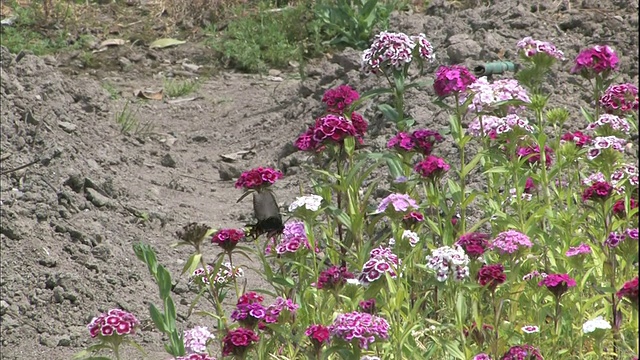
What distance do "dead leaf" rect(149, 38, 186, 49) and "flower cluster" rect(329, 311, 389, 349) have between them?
22.8 feet

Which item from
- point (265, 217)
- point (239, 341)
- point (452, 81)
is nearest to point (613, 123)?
point (452, 81)

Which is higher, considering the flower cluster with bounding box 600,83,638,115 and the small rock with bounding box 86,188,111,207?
the flower cluster with bounding box 600,83,638,115

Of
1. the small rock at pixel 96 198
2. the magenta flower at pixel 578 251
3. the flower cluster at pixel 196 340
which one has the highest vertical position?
the magenta flower at pixel 578 251

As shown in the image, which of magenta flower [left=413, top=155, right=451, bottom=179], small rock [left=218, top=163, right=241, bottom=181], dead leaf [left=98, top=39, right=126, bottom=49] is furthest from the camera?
dead leaf [left=98, top=39, right=126, bottom=49]

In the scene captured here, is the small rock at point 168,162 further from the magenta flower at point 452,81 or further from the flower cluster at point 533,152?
the magenta flower at point 452,81

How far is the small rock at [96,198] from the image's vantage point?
20.4 ft

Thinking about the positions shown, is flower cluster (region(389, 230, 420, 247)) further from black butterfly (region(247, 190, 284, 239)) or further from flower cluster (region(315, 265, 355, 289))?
black butterfly (region(247, 190, 284, 239))

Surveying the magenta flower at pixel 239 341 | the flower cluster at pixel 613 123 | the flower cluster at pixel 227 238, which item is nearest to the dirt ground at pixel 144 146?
the flower cluster at pixel 227 238

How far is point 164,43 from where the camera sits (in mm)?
9812

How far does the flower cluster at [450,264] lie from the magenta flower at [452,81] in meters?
0.86

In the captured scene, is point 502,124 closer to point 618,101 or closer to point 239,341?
point 618,101

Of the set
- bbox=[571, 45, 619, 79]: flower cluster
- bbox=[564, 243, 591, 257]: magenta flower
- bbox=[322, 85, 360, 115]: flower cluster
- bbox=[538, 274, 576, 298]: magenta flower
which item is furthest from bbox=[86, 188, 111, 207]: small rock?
bbox=[538, 274, 576, 298]: magenta flower

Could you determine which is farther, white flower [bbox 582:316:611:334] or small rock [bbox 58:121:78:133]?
small rock [bbox 58:121:78:133]

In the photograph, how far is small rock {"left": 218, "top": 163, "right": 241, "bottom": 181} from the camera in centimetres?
729
